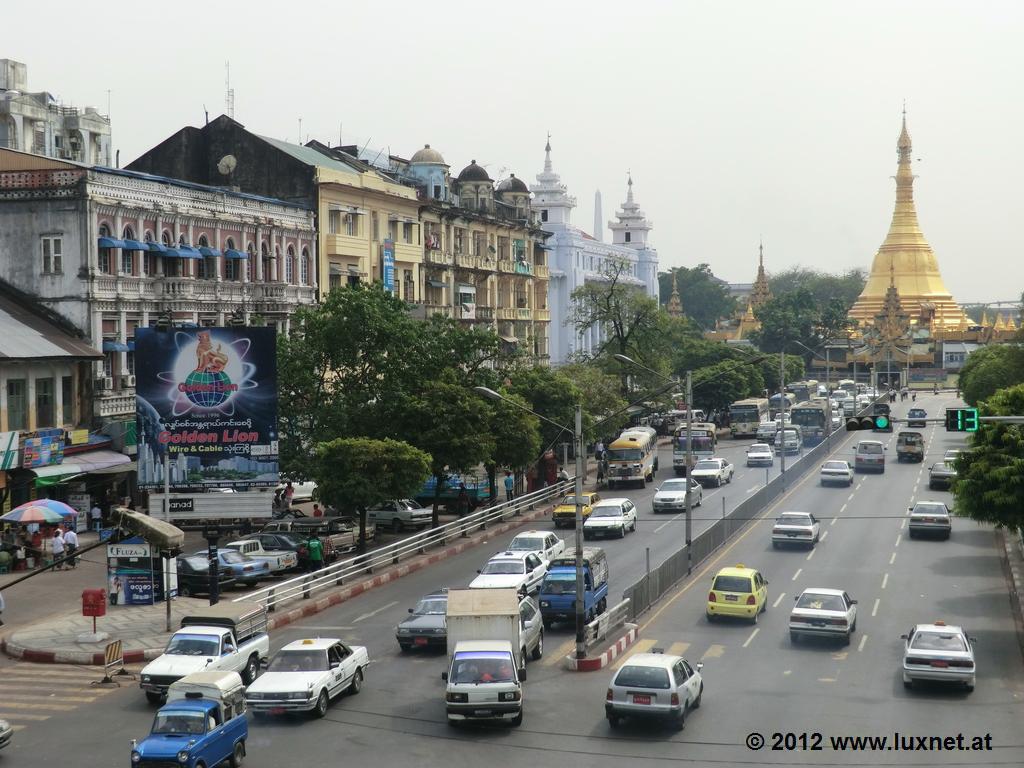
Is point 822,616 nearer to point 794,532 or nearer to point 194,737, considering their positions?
point 794,532

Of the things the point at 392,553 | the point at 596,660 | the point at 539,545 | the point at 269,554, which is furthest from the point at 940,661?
the point at 269,554

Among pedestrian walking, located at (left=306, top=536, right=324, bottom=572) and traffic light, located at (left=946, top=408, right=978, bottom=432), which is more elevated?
traffic light, located at (left=946, top=408, right=978, bottom=432)

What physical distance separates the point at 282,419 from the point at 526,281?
47895mm

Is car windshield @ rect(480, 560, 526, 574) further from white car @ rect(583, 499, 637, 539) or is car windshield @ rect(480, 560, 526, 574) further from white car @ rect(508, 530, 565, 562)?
white car @ rect(583, 499, 637, 539)

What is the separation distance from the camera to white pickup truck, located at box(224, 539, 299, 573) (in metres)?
43.3

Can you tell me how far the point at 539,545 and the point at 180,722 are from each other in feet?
71.7

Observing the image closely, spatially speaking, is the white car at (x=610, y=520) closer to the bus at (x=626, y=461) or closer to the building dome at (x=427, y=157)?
the bus at (x=626, y=461)

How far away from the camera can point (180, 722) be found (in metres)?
23.6

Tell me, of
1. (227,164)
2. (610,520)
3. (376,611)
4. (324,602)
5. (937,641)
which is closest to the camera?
(937,641)

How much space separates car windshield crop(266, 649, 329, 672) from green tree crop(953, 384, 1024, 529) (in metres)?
19.5

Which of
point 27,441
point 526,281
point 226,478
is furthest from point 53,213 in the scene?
Result: point 526,281

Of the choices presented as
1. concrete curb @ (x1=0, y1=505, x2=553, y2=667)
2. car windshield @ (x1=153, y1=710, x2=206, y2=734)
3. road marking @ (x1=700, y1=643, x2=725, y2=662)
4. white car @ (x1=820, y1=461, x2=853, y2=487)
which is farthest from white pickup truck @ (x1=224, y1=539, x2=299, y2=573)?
white car @ (x1=820, y1=461, x2=853, y2=487)

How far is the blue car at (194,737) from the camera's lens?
22.6 metres

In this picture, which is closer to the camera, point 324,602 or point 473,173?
point 324,602
